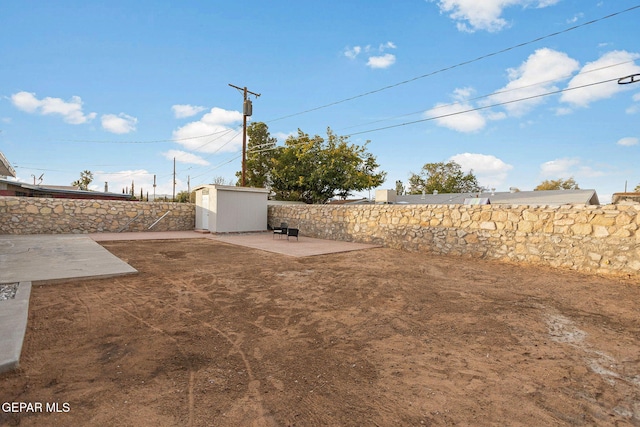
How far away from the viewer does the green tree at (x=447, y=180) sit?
39.1 meters

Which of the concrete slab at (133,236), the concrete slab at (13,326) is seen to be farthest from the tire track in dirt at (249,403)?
the concrete slab at (133,236)

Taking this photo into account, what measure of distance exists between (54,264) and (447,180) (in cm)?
4142

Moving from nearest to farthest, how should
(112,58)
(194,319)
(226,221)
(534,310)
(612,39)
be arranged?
(194,319) → (534,310) → (612,39) → (112,58) → (226,221)

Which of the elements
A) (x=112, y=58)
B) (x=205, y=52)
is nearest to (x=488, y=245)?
(x=205, y=52)

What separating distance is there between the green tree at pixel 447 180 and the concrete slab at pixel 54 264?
37.9 metres

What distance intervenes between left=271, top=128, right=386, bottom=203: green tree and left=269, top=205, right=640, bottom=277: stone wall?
390 inches

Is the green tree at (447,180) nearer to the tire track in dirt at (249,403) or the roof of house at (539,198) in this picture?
the roof of house at (539,198)

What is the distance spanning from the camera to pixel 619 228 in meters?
6.55

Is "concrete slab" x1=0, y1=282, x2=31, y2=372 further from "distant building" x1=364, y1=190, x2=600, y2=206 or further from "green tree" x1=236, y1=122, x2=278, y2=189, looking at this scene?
"green tree" x1=236, y1=122, x2=278, y2=189

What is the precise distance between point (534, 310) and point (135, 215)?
17.4m

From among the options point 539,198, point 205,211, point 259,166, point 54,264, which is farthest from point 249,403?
point 539,198

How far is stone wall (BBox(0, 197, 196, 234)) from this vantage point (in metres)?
12.6

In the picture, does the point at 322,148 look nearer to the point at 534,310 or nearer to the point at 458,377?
the point at 534,310

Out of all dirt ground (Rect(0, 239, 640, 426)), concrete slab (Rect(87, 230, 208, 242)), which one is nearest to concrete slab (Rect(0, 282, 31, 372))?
dirt ground (Rect(0, 239, 640, 426))
